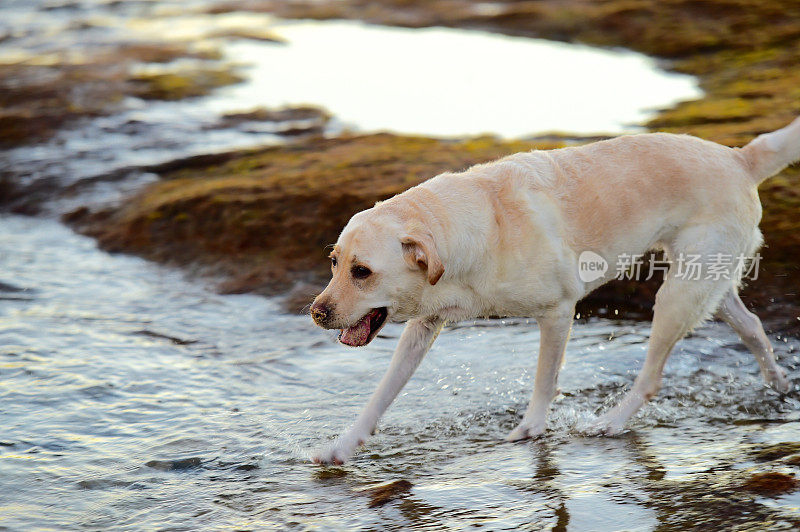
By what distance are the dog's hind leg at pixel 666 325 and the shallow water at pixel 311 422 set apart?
0.66 feet

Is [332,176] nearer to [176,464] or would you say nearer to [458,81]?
[176,464]

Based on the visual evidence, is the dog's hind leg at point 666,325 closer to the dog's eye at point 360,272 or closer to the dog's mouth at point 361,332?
the dog's mouth at point 361,332

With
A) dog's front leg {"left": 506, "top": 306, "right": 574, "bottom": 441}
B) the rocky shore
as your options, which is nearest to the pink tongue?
dog's front leg {"left": 506, "top": 306, "right": 574, "bottom": 441}

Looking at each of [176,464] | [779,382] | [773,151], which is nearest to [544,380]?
[779,382]

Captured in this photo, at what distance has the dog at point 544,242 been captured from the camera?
18.5 feet

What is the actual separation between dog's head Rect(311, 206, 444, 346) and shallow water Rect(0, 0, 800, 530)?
3.51 feet

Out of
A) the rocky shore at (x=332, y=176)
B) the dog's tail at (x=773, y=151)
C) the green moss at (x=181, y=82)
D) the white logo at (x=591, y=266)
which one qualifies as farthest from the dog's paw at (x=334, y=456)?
the green moss at (x=181, y=82)

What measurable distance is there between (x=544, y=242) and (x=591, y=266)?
0.49 meters

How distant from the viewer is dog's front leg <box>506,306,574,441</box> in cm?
625

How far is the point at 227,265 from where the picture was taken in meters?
10.6

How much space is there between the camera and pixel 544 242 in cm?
597

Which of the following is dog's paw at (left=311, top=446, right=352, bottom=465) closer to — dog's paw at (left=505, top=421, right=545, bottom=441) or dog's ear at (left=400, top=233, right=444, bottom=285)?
dog's paw at (left=505, top=421, right=545, bottom=441)

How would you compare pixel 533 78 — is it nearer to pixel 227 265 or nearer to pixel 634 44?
pixel 634 44

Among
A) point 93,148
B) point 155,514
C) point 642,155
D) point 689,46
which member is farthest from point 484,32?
point 155,514
